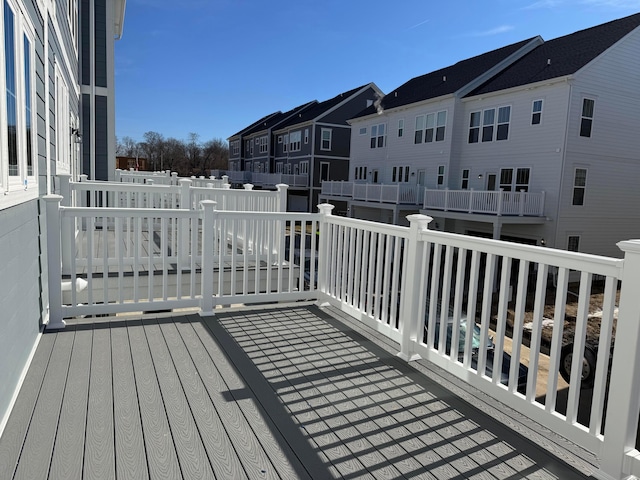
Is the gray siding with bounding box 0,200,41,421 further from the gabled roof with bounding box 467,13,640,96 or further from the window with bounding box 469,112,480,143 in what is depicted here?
the window with bounding box 469,112,480,143

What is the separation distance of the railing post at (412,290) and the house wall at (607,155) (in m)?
12.9

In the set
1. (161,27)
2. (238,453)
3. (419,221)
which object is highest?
(161,27)

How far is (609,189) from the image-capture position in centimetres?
1491

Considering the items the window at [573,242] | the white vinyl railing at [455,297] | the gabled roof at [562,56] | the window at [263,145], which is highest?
the gabled roof at [562,56]

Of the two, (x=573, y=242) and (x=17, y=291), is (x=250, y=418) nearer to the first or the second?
(x=17, y=291)

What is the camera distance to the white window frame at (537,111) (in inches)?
554

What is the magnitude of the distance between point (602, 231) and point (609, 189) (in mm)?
1457

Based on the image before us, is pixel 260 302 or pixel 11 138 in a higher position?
pixel 11 138

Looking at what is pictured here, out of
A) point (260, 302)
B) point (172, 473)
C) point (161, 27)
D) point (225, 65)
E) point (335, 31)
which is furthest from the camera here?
point (225, 65)

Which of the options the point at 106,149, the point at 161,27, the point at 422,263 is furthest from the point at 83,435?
the point at 161,27

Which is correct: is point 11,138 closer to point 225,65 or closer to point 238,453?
point 238,453

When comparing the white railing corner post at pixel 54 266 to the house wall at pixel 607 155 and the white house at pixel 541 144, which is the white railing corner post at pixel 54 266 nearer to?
the white house at pixel 541 144

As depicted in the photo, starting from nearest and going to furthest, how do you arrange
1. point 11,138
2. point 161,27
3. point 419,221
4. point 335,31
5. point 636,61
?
point 11,138 < point 419,221 < point 636,61 < point 161,27 < point 335,31

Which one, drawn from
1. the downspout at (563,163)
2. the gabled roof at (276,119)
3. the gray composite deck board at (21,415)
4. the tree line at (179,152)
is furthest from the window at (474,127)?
the tree line at (179,152)
